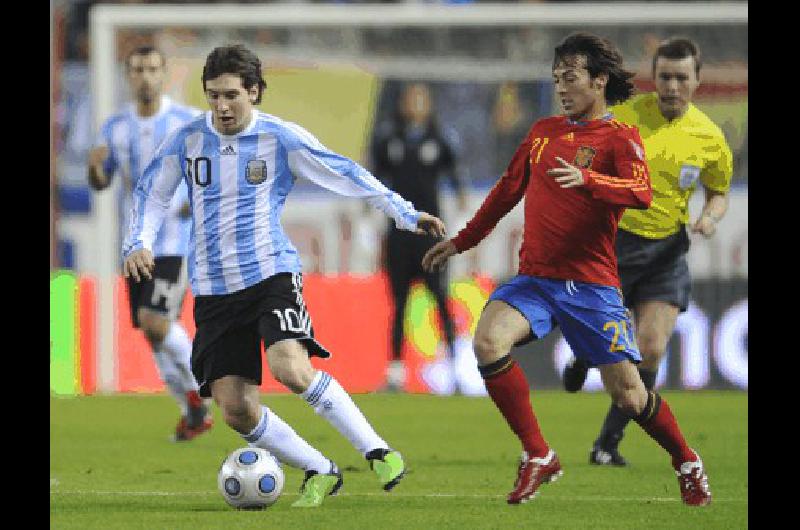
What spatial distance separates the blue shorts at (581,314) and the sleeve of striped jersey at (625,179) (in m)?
0.49

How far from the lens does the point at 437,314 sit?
1634 centimetres

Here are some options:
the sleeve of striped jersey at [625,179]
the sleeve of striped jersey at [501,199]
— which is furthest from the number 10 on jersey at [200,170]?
the sleeve of striped jersey at [625,179]

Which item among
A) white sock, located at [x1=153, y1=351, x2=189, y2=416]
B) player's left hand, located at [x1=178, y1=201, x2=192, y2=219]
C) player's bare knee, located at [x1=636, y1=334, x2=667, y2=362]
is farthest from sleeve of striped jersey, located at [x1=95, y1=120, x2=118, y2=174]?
player's bare knee, located at [x1=636, y1=334, x2=667, y2=362]

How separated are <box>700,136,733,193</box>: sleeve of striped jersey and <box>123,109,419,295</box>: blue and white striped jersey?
2.45 metres

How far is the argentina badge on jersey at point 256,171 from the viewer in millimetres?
8461

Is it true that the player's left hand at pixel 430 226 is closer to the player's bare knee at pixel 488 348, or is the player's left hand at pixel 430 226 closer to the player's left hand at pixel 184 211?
the player's bare knee at pixel 488 348

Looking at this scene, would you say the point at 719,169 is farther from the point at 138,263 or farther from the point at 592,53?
the point at 138,263

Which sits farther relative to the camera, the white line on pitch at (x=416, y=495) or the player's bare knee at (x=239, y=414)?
the white line on pitch at (x=416, y=495)

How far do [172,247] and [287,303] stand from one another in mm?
3832

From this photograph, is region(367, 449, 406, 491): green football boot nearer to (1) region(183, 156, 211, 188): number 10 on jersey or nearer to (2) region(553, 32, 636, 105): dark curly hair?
(1) region(183, 156, 211, 188): number 10 on jersey

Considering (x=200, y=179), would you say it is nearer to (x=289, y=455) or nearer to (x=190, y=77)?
(x=289, y=455)

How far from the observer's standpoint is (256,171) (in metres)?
8.47

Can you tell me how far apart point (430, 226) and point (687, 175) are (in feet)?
7.88

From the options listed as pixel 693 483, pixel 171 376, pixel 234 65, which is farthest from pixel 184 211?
pixel 693 483
